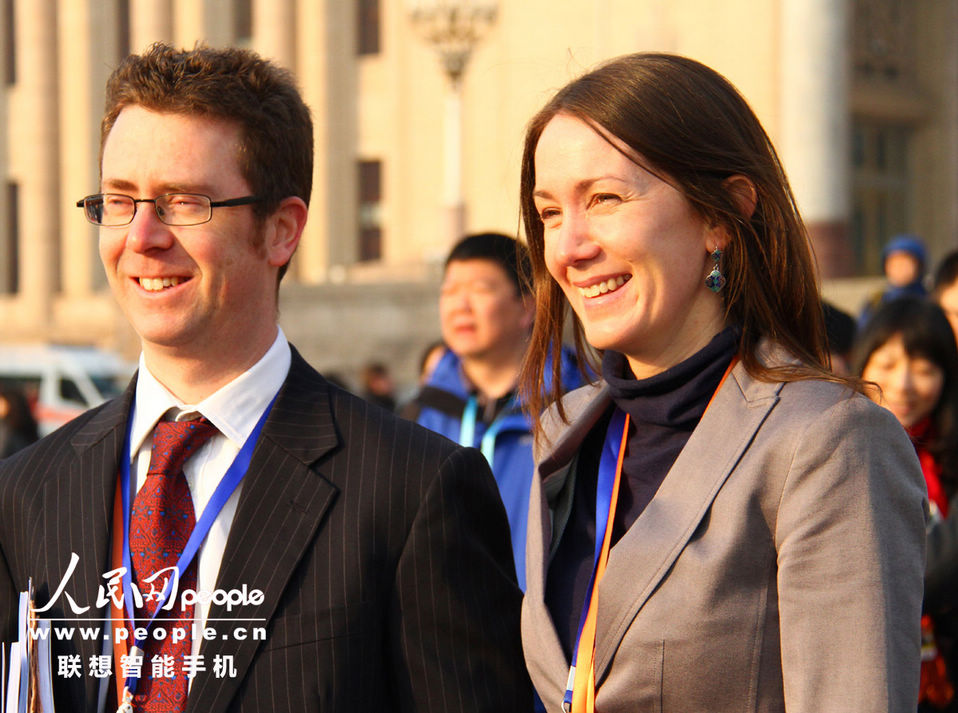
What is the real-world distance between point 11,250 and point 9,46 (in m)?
5.55

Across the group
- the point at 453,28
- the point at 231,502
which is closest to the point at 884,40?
the point at 453,28

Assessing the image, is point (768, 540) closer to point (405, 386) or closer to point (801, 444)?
point (801, 444)

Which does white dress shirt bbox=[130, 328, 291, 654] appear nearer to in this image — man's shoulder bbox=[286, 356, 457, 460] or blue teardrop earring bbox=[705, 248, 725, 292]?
man's shoulder bbox=[286, 356, 457, 460]

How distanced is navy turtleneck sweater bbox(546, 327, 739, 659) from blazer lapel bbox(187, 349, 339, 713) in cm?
51

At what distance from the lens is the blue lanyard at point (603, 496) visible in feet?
8.27

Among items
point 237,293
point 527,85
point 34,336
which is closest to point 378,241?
point 527,85

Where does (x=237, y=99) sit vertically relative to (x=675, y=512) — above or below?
above

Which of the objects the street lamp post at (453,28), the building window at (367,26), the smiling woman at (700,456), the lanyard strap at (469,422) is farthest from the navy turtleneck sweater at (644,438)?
the building window at (367,26)

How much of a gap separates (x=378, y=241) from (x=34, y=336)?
28.4 feet

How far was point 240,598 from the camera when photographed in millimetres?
2598

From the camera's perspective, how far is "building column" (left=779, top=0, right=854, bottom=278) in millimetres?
20828

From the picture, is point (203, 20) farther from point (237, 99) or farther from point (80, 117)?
point (237, 99)

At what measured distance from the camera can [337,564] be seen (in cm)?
265

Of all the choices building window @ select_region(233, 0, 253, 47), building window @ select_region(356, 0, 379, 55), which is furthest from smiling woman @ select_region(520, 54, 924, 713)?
building window @ select_region(233, 0, 253, 47)
